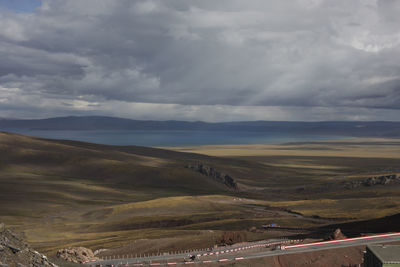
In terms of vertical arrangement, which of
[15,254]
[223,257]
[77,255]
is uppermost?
[15,254]

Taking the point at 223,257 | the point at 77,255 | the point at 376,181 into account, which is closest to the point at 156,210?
the point at 77,255

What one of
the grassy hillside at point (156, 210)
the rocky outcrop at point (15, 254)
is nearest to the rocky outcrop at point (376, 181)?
the grassy hillside at point (156, 210)

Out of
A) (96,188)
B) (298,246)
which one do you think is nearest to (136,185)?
(96,188)

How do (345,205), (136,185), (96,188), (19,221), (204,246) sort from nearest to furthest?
(204,246), (19,221), (345,205), (96,188), (136,185)

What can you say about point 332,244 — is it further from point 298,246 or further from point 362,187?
point 362,187

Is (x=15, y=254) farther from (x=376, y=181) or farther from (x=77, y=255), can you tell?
(x=376, y=181)

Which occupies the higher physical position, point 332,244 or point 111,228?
point 332,244

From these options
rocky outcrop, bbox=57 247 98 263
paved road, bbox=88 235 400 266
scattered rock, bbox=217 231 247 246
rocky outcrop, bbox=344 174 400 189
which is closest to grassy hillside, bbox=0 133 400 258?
scattered rock, bbox=217 231 247 246

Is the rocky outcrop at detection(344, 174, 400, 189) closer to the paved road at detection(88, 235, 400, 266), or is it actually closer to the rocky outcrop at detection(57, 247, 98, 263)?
the paved road at detection(88, 235, 400, 266)

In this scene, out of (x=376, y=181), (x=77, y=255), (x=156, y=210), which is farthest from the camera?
(x=376, y=181)
